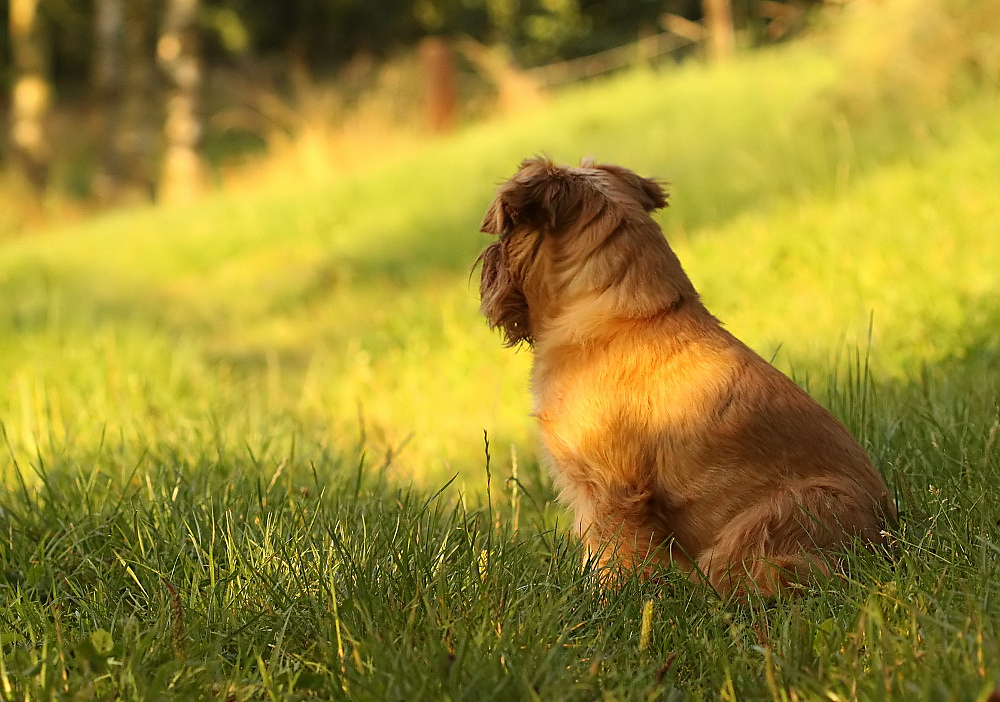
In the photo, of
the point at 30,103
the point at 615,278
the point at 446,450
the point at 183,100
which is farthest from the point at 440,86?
the point at 615,278

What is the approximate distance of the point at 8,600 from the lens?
2.74m

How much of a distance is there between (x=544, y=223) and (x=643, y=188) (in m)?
0.42

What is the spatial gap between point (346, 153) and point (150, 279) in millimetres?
6590

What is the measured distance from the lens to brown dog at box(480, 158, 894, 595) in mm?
2660

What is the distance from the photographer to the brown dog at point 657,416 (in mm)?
2660

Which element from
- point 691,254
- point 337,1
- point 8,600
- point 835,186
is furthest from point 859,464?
point 337,1

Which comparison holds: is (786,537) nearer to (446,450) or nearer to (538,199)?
(538,199)

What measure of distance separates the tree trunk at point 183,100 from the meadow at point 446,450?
673 centimetres

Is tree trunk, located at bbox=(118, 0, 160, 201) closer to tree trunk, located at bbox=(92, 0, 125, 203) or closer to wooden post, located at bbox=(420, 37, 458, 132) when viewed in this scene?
tree trunk, located at bbox=(92, 0, 125, 203)

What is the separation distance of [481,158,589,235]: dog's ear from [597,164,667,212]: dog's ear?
8.5 inches

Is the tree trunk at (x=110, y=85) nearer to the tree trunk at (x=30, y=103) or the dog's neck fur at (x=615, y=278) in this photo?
the tree trunk at (x=30, y=103)

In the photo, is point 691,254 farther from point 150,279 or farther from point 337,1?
point 337,1

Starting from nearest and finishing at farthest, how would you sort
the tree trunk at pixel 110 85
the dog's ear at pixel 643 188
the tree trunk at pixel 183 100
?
the dog's ear at pixel 643 188, the tree trunk at pixel 183 100, the tree trunk at pixel 110 85

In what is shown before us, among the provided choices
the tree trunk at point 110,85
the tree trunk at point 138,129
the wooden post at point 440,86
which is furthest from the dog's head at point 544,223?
the tree trunk at point 110,85
